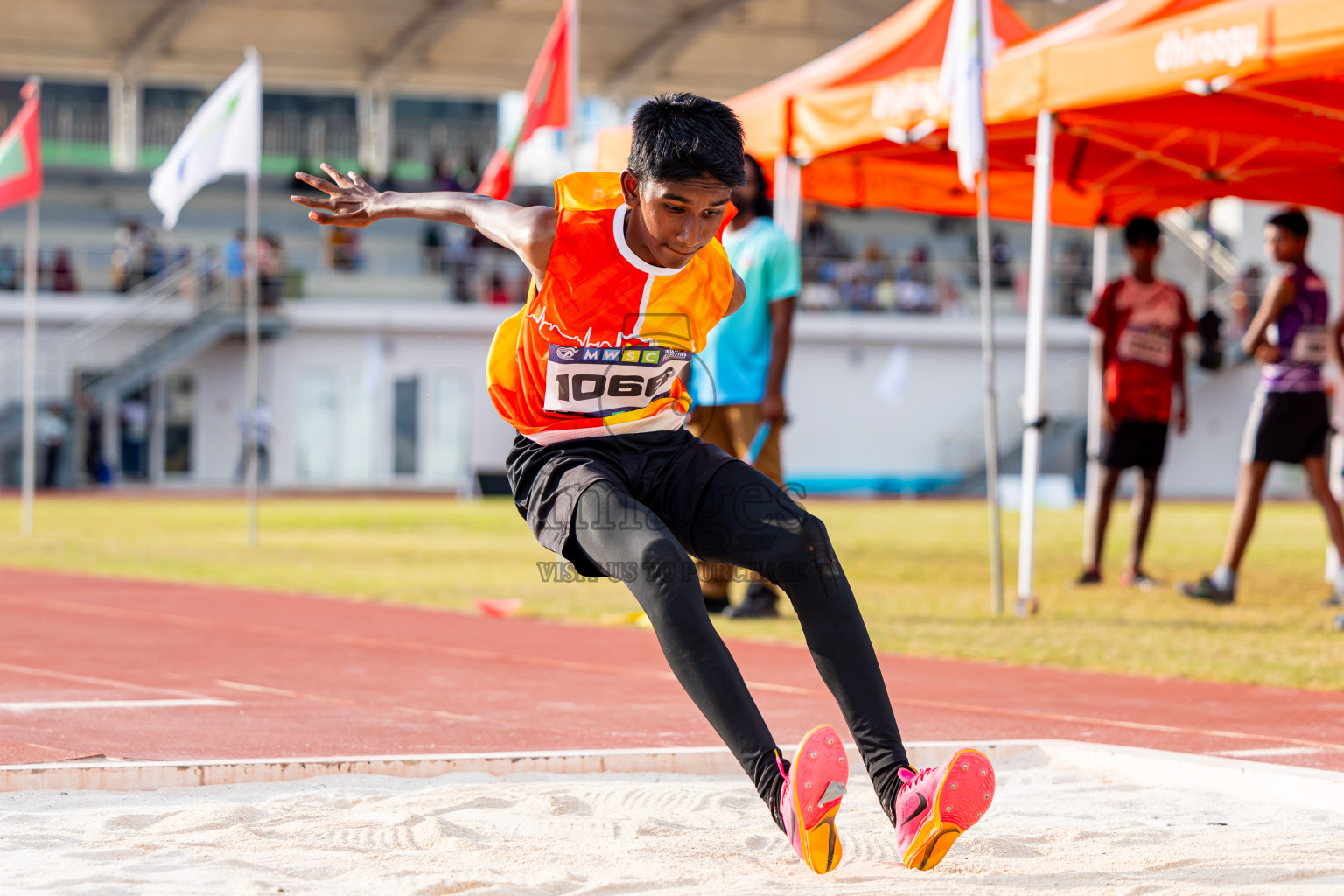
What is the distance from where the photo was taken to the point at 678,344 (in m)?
3.54

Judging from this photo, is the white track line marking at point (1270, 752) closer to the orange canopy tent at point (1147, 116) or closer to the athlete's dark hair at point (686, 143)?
the athlete's dark hair at point (686, 143)

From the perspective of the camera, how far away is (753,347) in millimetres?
8016

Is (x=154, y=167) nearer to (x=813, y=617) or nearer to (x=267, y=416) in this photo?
(x=267, y=416)

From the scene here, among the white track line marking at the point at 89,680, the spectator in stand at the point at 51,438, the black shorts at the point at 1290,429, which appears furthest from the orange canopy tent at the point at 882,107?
the spectator in stand at the point at 51,438

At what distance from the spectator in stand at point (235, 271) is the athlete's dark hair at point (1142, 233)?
2481cm

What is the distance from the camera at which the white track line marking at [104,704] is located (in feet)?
17.3

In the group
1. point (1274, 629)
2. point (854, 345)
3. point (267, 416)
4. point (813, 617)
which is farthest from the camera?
point (854, 345)

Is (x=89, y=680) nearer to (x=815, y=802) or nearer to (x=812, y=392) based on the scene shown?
(x=815, y=802)

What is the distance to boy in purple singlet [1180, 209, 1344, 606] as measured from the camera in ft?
28.3

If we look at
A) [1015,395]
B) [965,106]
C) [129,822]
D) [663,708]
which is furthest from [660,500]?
[1015,395]

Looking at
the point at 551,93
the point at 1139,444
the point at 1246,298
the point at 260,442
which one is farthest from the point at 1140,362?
the point at 1246,298

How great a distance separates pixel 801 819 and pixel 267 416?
30.8 metres

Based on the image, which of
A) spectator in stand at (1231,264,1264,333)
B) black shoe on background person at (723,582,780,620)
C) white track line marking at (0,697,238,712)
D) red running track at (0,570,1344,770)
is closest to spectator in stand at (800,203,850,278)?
spectator in stand at (1231,264,1264,333)

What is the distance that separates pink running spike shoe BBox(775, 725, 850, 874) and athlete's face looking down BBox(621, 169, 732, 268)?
106 centimetres
